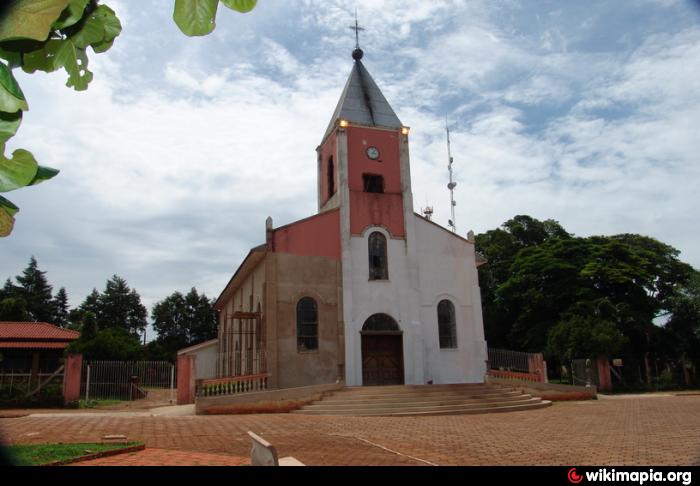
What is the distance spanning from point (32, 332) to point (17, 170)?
3136 centimetres

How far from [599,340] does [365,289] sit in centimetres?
1324

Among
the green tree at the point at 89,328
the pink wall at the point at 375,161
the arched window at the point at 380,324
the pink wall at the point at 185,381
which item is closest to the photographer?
the pink wall at the point at 185,381

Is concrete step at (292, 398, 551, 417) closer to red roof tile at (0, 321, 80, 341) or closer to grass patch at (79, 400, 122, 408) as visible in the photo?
grass patch at (79, 400, 122, 408)

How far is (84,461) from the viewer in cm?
739

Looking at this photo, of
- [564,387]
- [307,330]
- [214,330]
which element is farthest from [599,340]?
[214,330]

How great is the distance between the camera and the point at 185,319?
70.9m

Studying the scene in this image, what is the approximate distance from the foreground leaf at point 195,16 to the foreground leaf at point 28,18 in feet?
1.15

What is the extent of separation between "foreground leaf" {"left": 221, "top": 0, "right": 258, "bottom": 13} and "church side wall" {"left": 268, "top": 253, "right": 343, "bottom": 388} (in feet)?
63.3

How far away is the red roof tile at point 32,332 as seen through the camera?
27516 millimetres

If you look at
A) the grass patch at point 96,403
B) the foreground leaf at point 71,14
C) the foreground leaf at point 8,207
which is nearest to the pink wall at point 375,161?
the grass patch at point 96,403

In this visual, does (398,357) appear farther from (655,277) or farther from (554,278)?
(655,277)

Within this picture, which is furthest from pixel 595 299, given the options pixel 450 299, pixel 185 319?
pixel 185 319

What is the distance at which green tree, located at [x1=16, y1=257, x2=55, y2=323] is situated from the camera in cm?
6144

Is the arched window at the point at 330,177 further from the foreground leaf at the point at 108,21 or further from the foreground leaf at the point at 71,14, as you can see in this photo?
the foreground leaf at the point at 71,14
